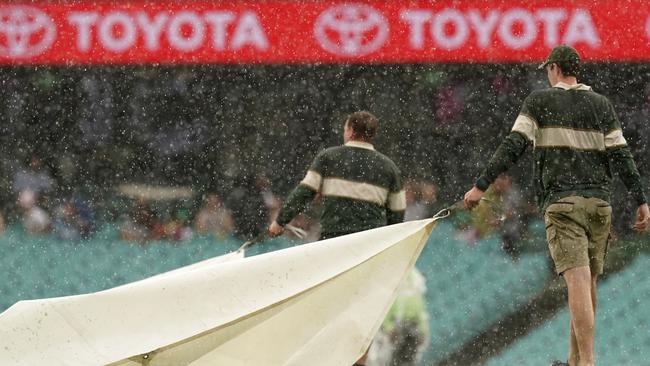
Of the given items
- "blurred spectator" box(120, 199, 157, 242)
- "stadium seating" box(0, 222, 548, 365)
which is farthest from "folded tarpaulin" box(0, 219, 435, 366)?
"blurred spectator" box(120, 199, 157, 242)

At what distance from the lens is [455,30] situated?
11594 millimetres

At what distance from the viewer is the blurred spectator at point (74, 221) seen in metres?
12.3

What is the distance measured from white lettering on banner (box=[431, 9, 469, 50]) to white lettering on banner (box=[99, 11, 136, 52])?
95.3 inches

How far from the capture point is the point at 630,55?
1148 cm

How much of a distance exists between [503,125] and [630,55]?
1295 mm

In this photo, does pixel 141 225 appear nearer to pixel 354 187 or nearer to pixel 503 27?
pixel 503 27

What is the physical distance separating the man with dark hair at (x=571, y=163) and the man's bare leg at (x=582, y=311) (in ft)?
0.08

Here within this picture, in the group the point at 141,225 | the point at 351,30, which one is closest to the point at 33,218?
the point at 141,225

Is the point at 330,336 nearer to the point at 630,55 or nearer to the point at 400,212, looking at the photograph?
the point at 400,212

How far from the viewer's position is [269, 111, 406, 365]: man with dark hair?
812 centimetres

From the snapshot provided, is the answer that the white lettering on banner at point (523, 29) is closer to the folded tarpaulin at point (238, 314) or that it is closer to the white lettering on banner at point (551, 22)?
the white lettering on banner at point (551, 22)

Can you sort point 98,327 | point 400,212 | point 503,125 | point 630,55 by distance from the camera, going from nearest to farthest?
point 98,327 < point 400,212 < point 630,55 < point 503,125

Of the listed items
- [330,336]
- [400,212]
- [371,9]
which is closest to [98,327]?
[330,336]

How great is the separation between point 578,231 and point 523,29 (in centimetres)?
461
